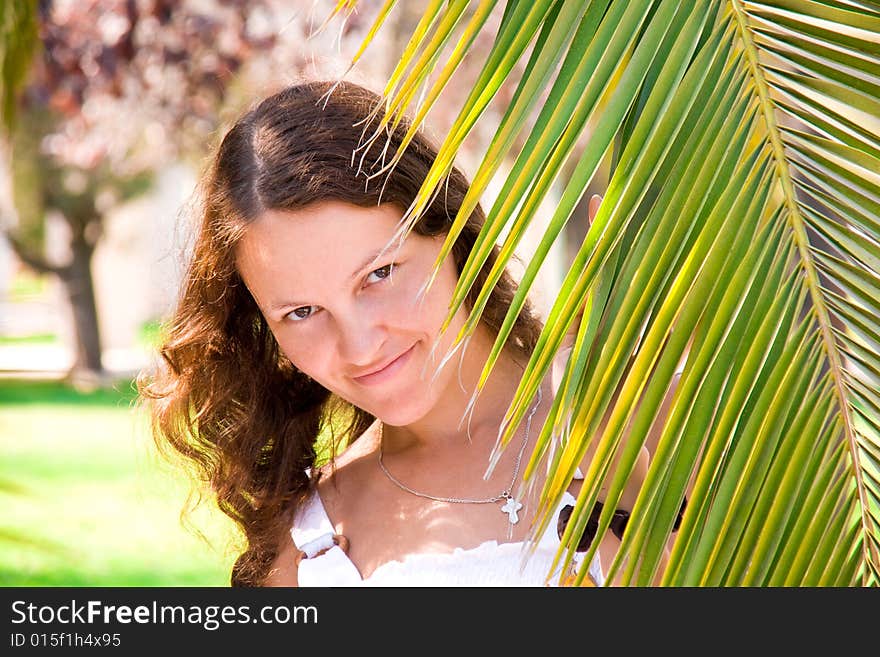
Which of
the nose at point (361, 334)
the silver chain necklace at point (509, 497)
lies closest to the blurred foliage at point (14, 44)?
the nose at point (361, 334)

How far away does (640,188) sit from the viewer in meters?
0.83

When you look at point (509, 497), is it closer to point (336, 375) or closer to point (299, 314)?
point (336, 375)

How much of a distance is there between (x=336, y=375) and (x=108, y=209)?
13.3 meters

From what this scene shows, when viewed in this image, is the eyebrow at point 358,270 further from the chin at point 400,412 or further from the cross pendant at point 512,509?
the cross pendant at point 512,509

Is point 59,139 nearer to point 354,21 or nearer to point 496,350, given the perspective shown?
point 354,21

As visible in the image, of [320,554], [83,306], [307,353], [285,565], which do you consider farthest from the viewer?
[83,306]

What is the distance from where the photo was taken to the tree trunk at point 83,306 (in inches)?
558

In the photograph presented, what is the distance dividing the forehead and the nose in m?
0.06

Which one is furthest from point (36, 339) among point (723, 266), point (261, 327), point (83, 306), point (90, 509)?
point (723, 266)

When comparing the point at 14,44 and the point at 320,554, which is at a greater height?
the point at 14,44

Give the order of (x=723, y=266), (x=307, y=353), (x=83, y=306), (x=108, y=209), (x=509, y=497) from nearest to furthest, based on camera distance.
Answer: (x=723, y=266) → (x=307, y=353) → (x=509, y=497) → (x=108, y=209) → (x=83, y=306)

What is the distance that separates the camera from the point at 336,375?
5.56 ft
